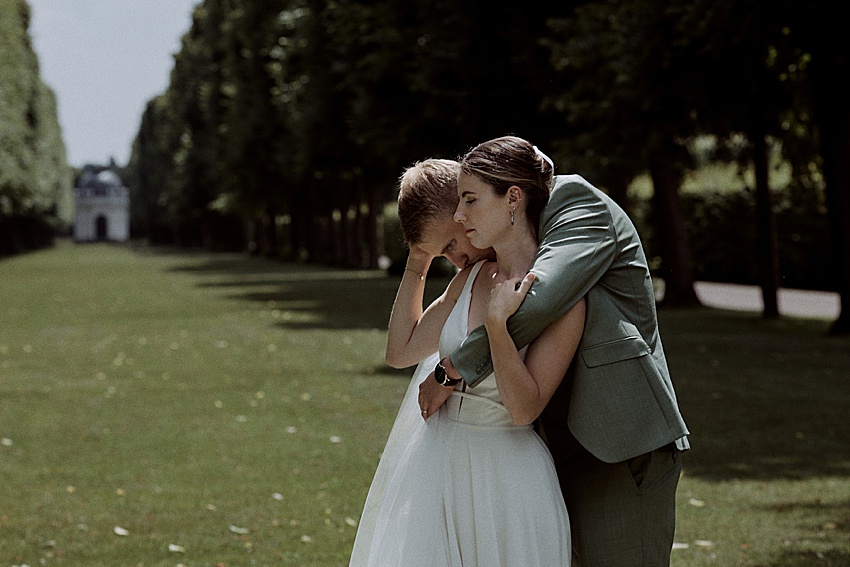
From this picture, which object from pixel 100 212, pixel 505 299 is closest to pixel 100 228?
pixel 100 212

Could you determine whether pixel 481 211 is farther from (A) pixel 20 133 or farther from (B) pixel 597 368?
(A) pixel 20 133

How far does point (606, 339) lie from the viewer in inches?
108

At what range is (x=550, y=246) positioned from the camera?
8.95ft

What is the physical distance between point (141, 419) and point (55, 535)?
3.70m

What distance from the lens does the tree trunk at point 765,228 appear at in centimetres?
1688

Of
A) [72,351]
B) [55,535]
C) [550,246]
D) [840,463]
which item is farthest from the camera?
[72,351]

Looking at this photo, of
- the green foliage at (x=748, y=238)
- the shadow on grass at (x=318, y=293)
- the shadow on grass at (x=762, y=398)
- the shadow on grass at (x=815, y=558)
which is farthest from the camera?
the green foliage at (x=748, y=238)

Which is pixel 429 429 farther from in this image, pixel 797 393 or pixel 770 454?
pixel 797 393

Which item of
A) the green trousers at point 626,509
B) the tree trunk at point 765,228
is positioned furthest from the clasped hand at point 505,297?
the tree trunk at point 765,228

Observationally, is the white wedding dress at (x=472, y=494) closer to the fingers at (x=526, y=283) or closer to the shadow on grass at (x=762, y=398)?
the fingers at (x=526, y=283)

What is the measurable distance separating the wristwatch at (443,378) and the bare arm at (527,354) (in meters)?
0.19

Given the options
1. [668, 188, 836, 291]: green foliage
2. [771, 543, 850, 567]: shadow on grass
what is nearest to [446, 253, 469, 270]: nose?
[771, 543, 850, 567]: shadow on grass

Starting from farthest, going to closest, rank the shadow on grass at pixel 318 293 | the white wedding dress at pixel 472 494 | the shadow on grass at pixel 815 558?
1. the shadow on grass at pixel 318 293
2. the shadow on grass at pixel 815 558
3. the white wedding dress at pixel 472 494

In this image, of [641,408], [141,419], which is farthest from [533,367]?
[141,419]
